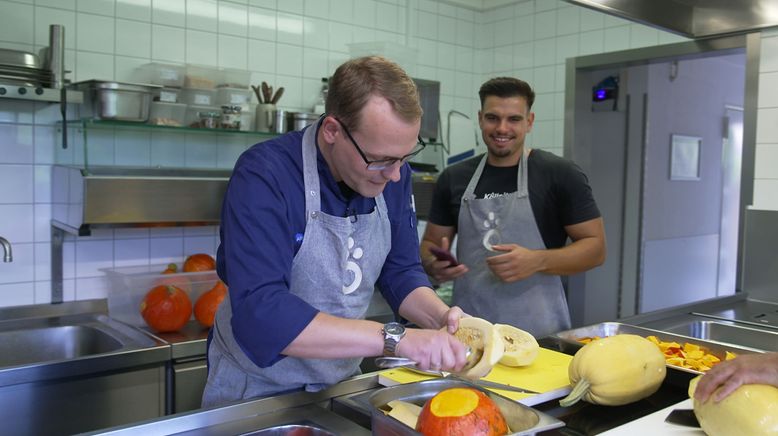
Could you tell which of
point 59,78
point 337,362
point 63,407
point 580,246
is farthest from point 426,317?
point 59,78

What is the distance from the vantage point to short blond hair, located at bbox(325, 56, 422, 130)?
59.1 inches

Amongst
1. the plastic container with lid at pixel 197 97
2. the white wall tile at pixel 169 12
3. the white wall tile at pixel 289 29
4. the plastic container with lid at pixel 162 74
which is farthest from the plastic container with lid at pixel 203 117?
the white wall tile at pixel 289 29

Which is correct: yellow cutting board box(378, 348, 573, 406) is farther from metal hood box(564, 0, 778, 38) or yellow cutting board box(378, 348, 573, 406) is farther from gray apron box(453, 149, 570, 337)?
metal hood box(564, 0, 778, 38)

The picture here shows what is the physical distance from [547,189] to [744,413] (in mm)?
1578

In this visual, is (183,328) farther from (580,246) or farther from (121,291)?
(580,246)

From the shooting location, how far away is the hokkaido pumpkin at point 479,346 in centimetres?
149

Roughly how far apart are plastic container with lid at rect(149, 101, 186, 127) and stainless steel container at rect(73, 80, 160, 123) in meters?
0.08

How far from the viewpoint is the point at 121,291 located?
2893 millimetres

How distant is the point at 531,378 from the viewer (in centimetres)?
168

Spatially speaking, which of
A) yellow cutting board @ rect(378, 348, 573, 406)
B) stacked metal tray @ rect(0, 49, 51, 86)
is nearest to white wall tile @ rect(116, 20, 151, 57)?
stacked metal tray @ rect(0, 49, 51, 86)

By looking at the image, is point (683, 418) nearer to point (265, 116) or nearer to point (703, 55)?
point (265, 116)

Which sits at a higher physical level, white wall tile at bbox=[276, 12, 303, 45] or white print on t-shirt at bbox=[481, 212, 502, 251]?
white wall tile at bbox=[276, 12, 303, 45]

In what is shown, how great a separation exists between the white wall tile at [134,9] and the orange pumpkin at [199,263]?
3.63ft

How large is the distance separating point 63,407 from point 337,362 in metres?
1.22
